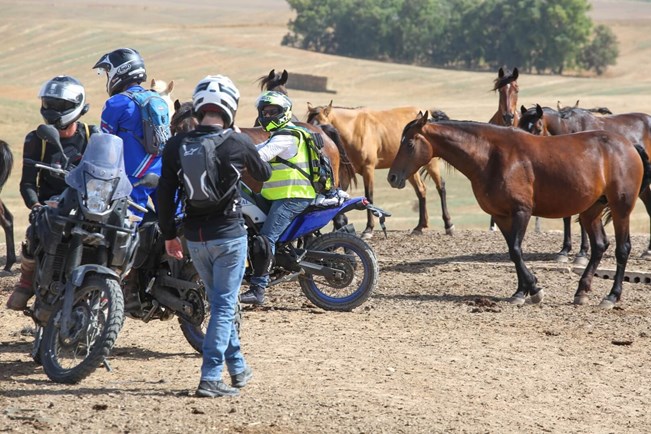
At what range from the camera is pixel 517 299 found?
12.0m

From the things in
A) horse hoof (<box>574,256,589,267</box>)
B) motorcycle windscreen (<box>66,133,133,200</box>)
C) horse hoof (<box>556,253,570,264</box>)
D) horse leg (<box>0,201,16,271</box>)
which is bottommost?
horse hoof (<box>556,253,570,264</box>)

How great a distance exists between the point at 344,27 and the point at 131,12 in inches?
1163

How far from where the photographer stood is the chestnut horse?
15391 mm

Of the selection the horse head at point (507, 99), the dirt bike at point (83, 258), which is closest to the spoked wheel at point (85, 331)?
the dirt bike at point (83, 258)

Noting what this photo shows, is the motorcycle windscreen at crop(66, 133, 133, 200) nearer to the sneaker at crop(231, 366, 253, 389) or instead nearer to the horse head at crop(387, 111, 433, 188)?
the sneaker at crop(231, 366, 253, 389)

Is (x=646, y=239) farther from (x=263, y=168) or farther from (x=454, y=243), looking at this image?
(x=263, y=168)

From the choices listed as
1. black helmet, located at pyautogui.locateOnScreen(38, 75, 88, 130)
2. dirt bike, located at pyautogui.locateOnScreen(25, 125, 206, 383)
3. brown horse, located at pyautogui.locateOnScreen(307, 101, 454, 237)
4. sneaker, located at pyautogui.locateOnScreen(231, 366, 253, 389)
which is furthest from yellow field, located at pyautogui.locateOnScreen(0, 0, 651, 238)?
sneaker, located at pyautogui.locateOnScreen(231, 366, 253, 389)

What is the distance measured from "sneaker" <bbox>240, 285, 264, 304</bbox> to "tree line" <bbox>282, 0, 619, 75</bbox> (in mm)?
67656

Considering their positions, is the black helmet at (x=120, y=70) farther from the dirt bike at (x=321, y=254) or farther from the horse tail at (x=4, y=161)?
the horse tail at (x=4, y=161)

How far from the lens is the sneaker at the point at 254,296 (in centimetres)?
1064

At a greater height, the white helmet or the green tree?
the white helmet

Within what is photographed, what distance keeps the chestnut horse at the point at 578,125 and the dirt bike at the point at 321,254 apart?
494 centimetres

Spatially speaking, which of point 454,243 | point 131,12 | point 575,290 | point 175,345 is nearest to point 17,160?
point 454,243

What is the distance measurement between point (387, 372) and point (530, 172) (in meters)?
4.44
